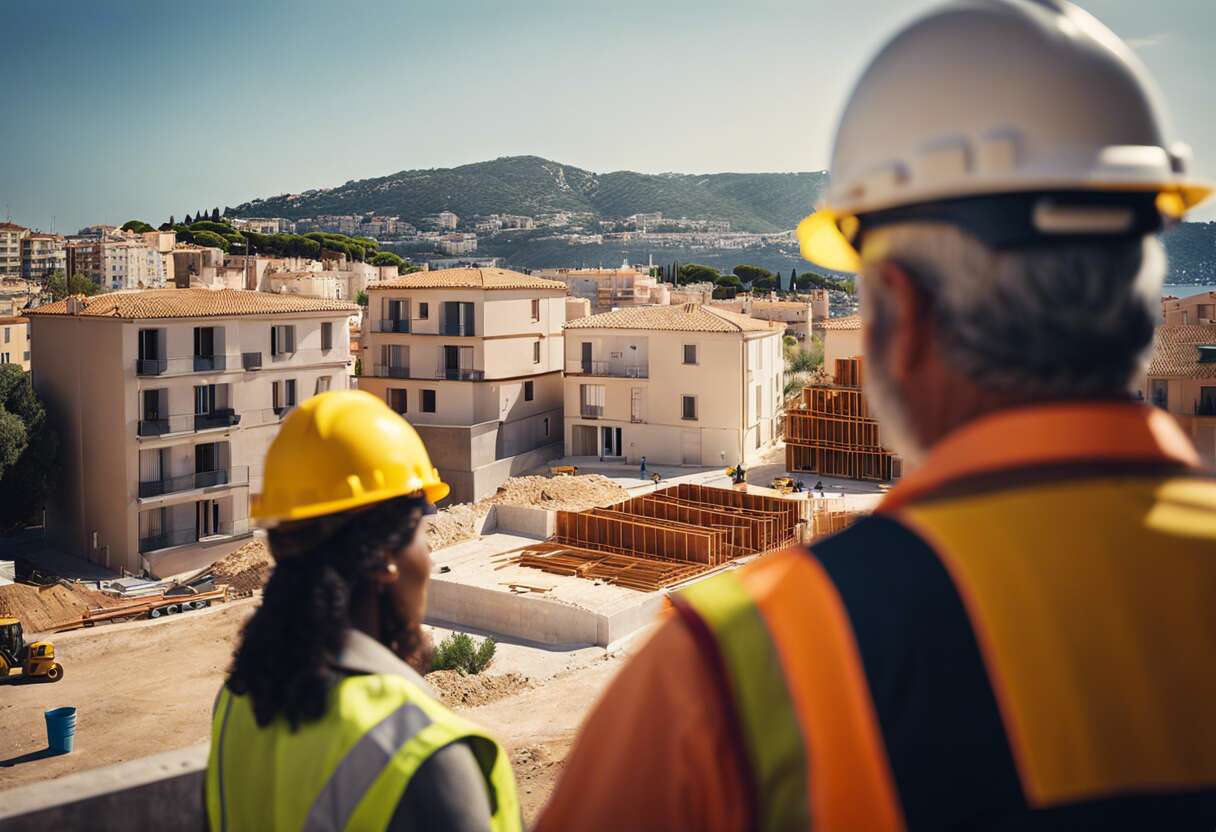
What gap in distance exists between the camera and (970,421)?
4.58 feet

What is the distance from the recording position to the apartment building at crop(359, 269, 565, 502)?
42.1 metres

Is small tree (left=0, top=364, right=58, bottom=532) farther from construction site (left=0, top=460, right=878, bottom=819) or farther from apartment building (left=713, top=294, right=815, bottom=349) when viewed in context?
apartment building (left=713, top=294, right=815, bottom=349)

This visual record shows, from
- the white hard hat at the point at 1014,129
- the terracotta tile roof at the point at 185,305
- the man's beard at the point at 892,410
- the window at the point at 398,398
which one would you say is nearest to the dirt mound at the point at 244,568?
Answer: the terracotta tile roof at the point at 185,305

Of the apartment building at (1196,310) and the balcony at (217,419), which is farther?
the apartment building at (1196,310)

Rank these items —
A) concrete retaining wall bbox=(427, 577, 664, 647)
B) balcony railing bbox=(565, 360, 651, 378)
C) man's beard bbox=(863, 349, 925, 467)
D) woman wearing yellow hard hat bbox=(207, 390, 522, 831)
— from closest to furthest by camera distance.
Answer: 1. man's beard bbox=(863, 349, 925, 467)
2. woman wearing yellow hard hat bbox=(207, 390, 522, 831)
3. concrete retaining wall bbox=(427, 577, 664, 647)
4. balcony railing bbox=(565, 360, 651, 378)

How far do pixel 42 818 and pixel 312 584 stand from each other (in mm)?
2182

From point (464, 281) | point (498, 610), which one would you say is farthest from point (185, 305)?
point (498, 610)

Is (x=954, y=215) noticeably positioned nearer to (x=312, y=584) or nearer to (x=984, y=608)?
(x=984, y=608)

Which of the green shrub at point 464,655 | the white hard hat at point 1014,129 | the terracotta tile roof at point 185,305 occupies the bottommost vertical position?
the green shrub at point 464,655

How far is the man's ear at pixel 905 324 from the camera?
4.69 ft

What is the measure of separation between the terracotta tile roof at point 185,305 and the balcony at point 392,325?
5707mm

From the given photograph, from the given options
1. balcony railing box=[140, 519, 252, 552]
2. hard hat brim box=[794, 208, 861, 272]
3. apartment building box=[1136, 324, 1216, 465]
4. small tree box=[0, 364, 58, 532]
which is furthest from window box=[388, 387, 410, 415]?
hard hat brim box=[794, 208, 861, 272]

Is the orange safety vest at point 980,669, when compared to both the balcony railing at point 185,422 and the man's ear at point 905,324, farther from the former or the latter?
the balcony railing at point 185,422

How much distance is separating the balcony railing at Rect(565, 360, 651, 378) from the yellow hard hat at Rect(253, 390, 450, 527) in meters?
39.3
